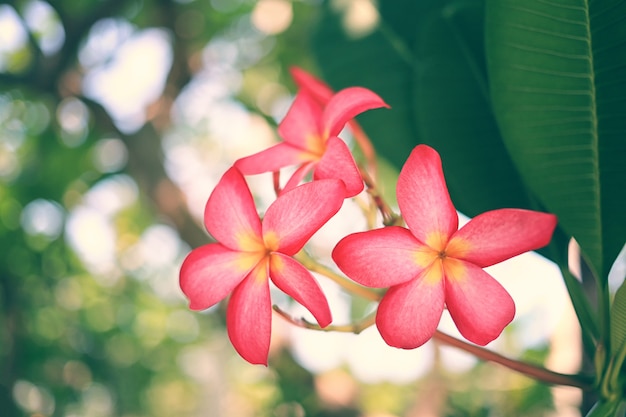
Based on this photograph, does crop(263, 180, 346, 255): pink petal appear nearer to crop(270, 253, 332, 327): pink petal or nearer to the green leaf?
crop(270, 253, 332, 327): pink petal

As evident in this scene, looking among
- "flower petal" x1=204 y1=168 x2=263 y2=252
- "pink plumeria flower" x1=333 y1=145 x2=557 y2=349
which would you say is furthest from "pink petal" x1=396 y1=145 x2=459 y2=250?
"flower petal" x1=204 y1=168 x2=263 y2=252

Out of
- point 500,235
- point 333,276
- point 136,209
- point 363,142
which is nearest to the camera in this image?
point 500,235

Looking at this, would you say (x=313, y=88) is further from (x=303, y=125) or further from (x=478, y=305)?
(x=478, y=305)

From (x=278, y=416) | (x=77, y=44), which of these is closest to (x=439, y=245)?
(x=278, y=416)

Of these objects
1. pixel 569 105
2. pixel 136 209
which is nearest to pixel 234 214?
pixel 569 105

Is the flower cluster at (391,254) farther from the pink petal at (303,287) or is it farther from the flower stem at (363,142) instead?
the flower stem at (363,142)
